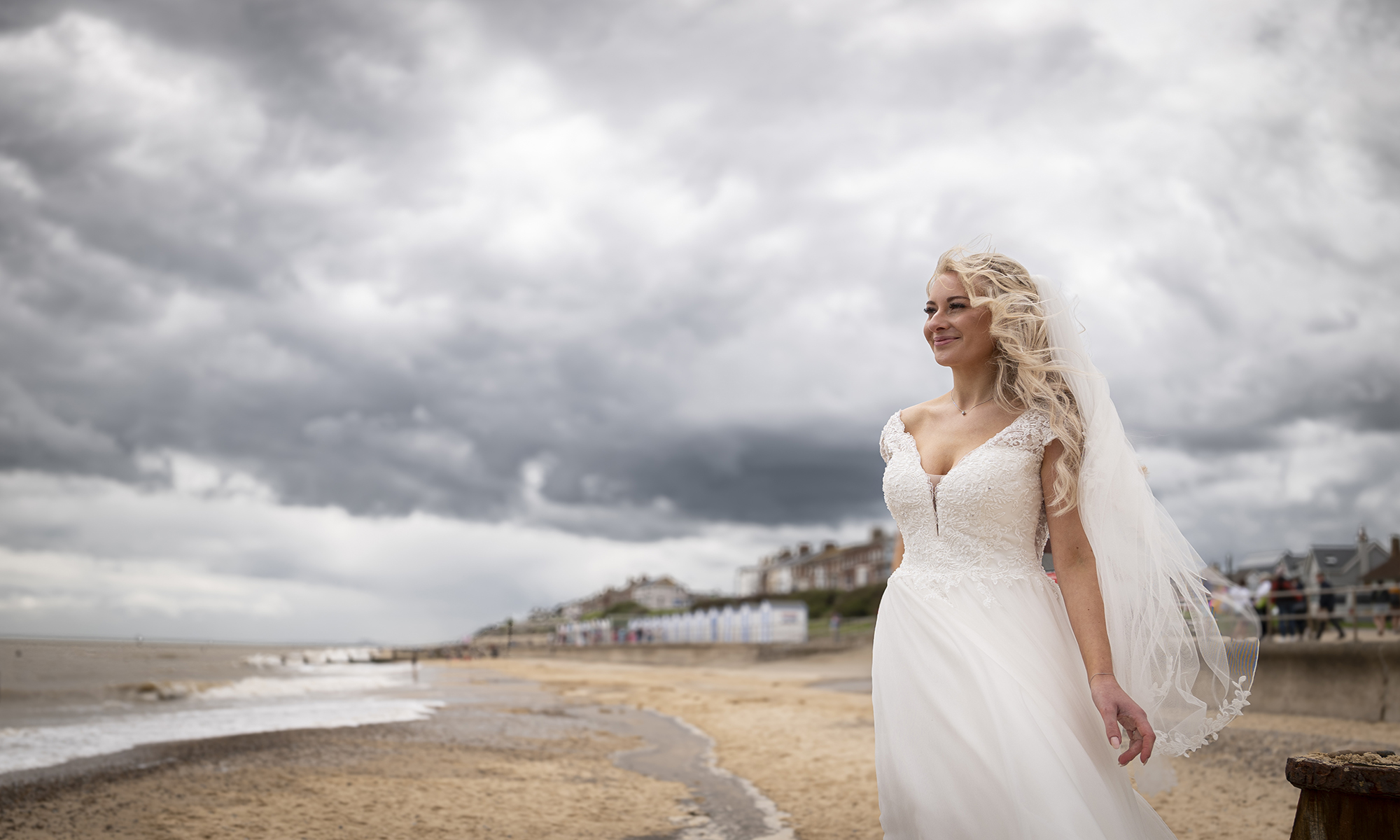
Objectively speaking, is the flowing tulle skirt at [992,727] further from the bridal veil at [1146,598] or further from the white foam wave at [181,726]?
the white foam wave at [181,726]

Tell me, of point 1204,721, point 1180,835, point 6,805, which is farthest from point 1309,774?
point 6,805

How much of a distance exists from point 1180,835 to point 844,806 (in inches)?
91.4

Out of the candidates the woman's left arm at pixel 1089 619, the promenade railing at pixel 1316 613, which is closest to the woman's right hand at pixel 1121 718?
the woman's left arm at pixel 1089 619

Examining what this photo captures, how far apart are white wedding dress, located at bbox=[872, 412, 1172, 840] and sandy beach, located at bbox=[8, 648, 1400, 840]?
381 centimetres

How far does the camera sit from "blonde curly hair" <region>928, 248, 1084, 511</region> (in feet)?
8.07

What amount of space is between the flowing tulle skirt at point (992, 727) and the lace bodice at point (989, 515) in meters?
0.06

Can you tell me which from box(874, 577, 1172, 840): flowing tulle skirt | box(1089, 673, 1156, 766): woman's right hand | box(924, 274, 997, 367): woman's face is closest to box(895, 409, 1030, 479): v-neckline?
box(924, 274, 997, 367): woman's face

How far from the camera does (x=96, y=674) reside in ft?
105

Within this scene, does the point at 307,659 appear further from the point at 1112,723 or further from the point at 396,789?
the point at 1112,723

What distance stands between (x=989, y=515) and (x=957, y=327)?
1.92 ft

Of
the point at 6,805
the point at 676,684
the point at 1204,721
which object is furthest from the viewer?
the point at 676,684

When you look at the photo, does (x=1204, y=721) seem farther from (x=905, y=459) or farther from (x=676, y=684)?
(x=676, y=684)

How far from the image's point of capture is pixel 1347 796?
2.00 metres

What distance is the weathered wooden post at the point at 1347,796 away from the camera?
1.95 metres
